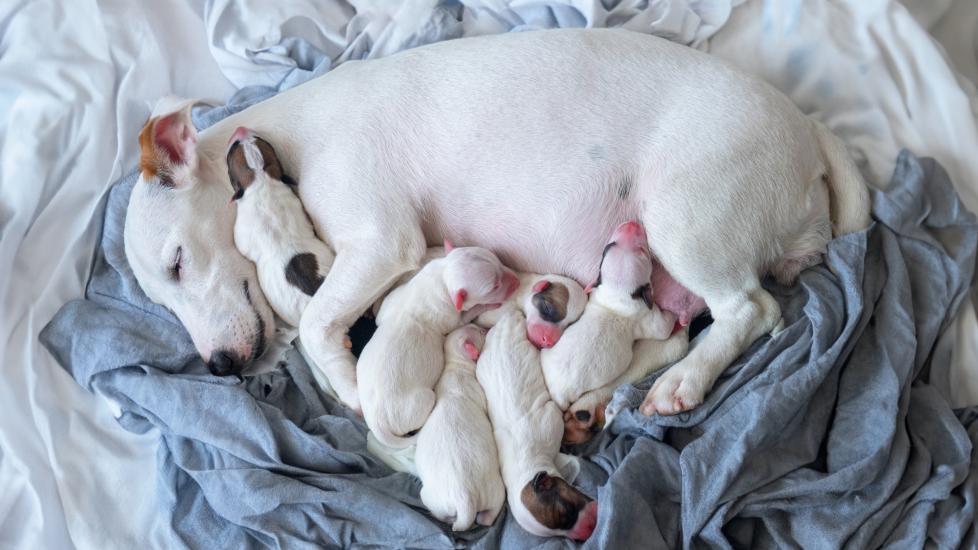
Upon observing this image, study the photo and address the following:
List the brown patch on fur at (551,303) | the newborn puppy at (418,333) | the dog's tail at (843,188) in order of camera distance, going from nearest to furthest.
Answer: the newborn puppy at (418,333) → the brown patch on fur at (551,303) → the dog's tail at (843,188)

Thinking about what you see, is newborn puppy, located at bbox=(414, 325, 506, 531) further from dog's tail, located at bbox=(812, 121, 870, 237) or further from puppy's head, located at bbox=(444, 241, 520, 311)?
dog's tail, located at bbox=(812, 121, 870, 237)

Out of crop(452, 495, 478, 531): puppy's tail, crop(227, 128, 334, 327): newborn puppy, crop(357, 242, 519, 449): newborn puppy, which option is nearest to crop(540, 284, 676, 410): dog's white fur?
crop(357, 242, 519, 449): newborn puppy

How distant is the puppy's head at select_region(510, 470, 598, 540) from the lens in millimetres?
1705

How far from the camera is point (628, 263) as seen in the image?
Result: 194 cm

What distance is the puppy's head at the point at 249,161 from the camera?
6.68 feet

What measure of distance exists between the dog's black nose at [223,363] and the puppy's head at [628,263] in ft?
2.83

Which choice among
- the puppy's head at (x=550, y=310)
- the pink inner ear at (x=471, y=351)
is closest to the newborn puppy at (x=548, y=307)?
the puppy's head at (x=550, y=310)

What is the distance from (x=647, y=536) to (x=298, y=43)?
1675mm

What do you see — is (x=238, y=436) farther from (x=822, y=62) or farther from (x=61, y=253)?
(x=822, y=62)

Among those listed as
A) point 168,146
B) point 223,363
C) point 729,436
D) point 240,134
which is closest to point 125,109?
point 168,146

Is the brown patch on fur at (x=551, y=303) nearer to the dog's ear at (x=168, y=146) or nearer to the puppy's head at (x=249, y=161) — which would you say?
the puppy's head at (x=249, y=161)

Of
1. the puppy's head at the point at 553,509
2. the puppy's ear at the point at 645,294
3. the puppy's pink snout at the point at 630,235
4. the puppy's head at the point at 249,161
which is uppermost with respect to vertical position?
the puppy's head at the point at 249,161

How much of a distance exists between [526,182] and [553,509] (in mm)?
755

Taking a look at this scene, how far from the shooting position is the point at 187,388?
2.00m
